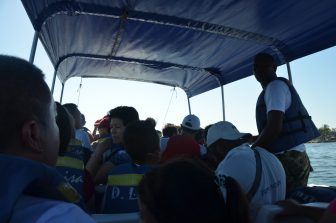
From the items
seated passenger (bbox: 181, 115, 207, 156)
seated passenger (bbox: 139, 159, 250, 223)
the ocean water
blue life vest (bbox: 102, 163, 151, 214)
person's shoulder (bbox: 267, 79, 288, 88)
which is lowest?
the ocean water

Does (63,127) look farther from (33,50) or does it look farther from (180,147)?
(33,50)

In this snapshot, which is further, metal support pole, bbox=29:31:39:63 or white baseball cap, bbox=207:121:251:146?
metal support pole, bbox=29:31:39:63

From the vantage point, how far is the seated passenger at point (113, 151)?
267 cm

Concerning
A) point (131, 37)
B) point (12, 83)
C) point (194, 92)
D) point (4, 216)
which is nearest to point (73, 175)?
point (12, 83)

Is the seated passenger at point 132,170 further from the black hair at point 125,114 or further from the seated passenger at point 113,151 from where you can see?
the black hair at point 125,114

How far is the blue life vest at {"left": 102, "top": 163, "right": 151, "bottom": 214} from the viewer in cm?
213

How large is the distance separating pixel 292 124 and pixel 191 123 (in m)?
2.16

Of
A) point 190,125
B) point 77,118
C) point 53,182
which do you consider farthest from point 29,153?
point 190,125

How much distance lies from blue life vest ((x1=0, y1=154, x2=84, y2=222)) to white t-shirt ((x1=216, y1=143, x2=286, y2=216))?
4.07 feet

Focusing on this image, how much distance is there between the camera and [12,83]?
956 mm

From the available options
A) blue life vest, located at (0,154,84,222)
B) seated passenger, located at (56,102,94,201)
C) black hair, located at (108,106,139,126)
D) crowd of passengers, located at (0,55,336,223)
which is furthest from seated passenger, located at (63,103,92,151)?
blue life vest, located at (0,154,84,222)

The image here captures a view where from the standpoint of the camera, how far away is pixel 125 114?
340 cm

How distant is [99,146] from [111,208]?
95 cm

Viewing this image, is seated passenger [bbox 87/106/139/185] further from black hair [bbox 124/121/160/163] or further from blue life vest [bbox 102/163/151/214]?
blue life vest [bbox 102/163/151/214]
